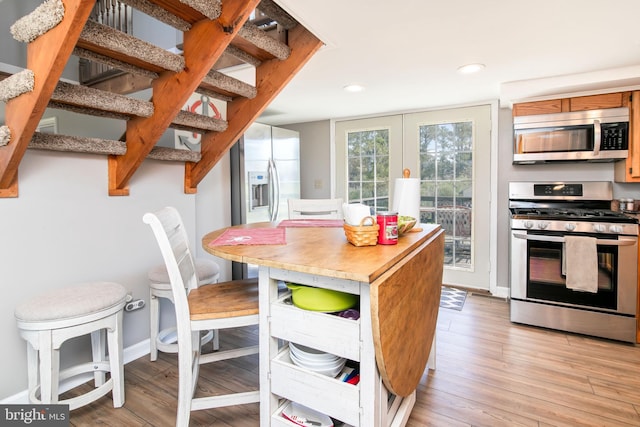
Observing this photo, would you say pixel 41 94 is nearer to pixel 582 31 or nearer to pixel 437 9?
pixel 437 9

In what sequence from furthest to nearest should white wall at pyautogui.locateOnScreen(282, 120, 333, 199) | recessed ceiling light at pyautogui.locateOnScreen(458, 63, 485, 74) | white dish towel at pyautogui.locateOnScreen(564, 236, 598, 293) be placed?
white wall at pyautogui.locateOnScreen(282, 120, 333, 199), white dish towel at pyautogui.locateOnScreen(564, 236, 598, 293), recessed ceiling light at pyautogui.locateOnScreen(458, 63, 485, 74)

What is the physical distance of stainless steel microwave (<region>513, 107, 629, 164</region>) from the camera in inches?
107

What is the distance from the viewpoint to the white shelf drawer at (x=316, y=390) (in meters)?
1.20

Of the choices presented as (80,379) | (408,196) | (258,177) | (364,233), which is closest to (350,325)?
(364,233)

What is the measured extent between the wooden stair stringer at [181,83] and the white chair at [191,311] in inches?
21.1

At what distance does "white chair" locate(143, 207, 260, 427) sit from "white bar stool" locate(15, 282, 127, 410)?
1.29ft

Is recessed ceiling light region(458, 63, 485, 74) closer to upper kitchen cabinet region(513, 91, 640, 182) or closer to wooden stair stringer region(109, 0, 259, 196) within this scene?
upper kitchen cabinet region(513, 91, 640, 182)

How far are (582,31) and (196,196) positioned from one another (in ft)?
9.50

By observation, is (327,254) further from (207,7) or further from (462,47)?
(462,47)

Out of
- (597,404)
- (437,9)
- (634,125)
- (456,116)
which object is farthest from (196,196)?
(634,125)

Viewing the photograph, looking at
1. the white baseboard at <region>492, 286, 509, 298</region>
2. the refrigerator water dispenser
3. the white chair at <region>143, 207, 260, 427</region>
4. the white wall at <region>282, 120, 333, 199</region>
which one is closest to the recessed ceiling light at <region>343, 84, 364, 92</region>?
the refrigerator water dispenser

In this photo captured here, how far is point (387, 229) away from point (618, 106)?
2.66m

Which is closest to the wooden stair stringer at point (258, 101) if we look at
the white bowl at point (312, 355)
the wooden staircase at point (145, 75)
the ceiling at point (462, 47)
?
the wooden staircase at point (145, 75)

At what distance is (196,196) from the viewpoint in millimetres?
2945
